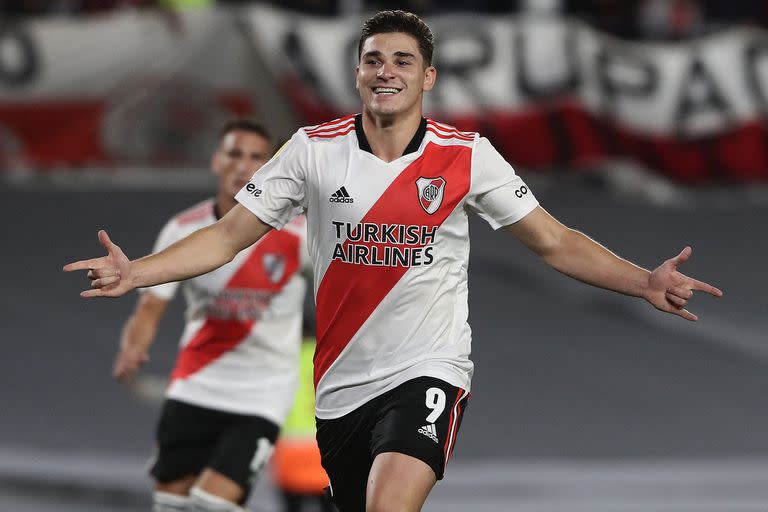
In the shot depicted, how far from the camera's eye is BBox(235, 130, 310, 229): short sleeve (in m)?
4.96

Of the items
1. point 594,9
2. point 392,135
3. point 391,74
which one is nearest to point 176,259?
point 392,135

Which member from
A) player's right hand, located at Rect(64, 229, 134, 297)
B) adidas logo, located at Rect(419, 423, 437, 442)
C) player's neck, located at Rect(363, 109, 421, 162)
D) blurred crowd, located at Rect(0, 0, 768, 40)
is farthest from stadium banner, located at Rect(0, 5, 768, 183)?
player's right hand, located at Rect(64, 229, 134, 297)

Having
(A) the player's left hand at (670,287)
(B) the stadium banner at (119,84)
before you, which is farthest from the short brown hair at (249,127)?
(B) the stadium banner at (119,84)

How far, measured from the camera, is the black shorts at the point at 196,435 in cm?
655

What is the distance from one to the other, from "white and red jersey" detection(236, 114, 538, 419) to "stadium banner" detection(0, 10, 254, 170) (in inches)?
493

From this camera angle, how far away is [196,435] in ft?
21.9

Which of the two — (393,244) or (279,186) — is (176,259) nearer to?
(279,186)

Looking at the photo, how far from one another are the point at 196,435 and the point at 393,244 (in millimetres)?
2181

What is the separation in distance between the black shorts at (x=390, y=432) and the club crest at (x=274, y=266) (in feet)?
4.78

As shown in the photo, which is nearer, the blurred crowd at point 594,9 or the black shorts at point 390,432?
the black shorts at point 390,432

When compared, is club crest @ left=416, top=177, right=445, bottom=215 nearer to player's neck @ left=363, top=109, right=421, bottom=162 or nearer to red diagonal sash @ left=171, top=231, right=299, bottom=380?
player's neck @ left=363, top=109, right=421, bottom=162

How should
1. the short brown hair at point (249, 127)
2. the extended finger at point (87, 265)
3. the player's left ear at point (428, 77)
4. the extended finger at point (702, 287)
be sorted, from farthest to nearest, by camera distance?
the short brown hair at point (249, 127)
the player's left ear at point (428, 77)
the extended finger at point (702, 287)
the extended finger at point (87, 265)

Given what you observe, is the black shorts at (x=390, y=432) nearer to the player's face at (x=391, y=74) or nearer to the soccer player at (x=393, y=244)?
the soccer player at (x=393, y=244)

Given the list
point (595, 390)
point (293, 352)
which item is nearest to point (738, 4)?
point (595, 390)
